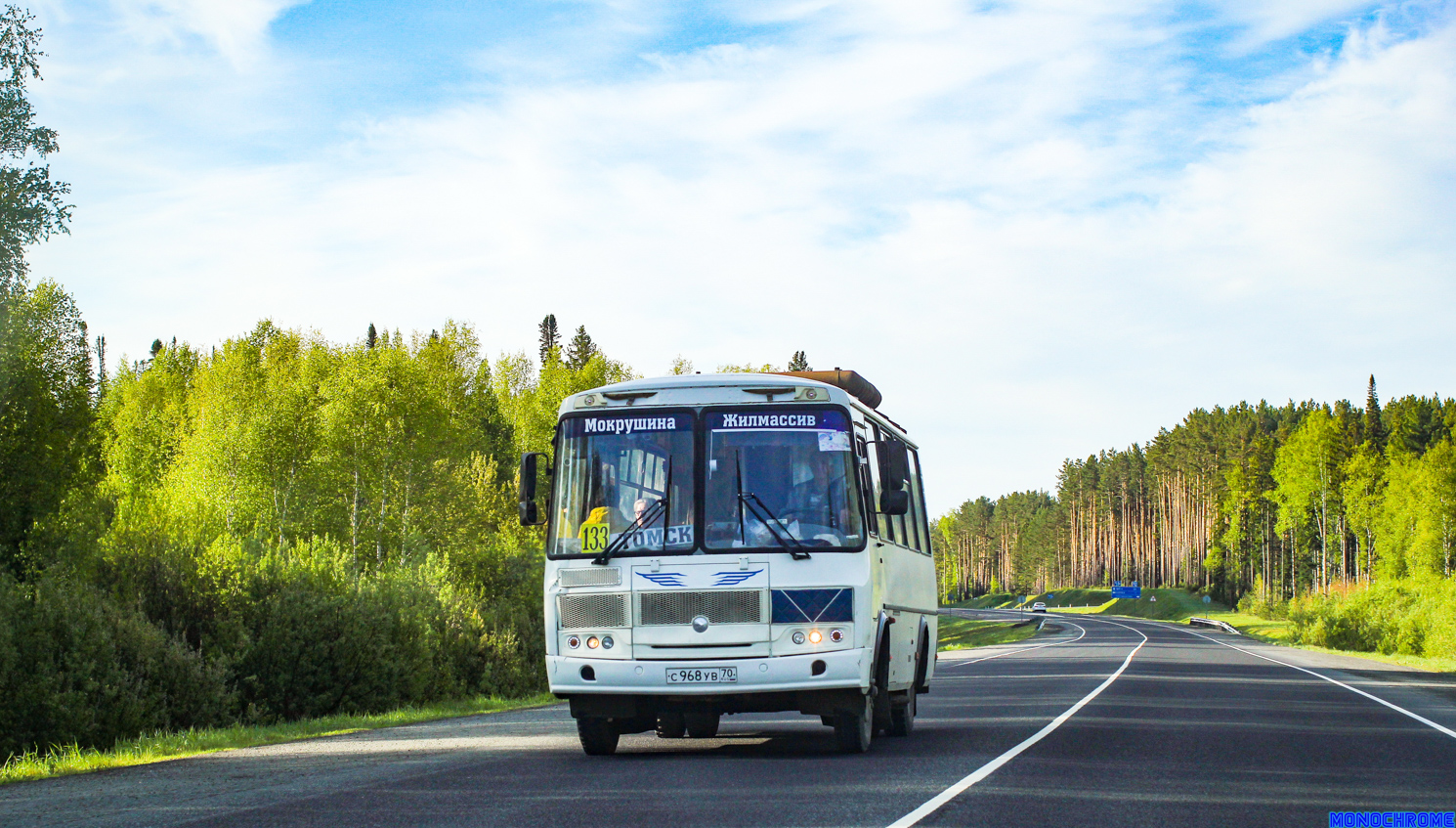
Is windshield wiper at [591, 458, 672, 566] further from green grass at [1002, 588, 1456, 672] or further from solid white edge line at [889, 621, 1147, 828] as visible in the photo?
green grass at [1002, 588, 1456, 672]

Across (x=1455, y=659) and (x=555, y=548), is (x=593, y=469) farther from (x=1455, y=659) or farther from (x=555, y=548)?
(x=1455, y=659)

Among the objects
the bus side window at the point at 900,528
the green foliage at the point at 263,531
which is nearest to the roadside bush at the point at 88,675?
the green foliage at the point at 263,531

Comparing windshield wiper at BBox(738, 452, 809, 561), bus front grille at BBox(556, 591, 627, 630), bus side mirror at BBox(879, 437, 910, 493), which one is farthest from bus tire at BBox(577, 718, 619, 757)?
bus side mirror at BBox(879, 437, 910, 493)

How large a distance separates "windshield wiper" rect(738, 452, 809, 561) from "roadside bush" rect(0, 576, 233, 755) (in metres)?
11.7

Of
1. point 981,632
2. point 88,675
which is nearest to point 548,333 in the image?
point 981,632

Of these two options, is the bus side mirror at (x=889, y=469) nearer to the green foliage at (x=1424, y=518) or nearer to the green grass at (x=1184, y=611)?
the green grass at (x=1184, y=611)

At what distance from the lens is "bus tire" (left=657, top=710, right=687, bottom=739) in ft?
44.7

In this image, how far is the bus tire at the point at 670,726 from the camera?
44.7 ft

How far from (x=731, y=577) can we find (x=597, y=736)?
6.99 ft

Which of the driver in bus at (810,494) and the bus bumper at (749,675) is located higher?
the driver in bus at (810,494)

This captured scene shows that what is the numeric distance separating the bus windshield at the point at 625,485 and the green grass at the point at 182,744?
14.2 feet

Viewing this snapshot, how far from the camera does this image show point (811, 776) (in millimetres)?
10219

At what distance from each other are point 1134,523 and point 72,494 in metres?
153

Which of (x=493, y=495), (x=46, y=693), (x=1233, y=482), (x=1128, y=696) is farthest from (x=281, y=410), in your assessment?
(x=1233, y=482)
